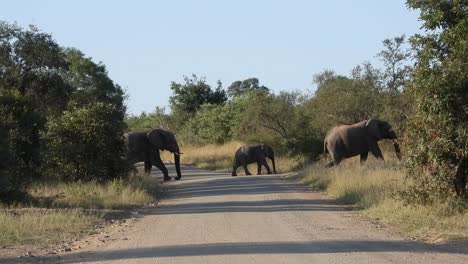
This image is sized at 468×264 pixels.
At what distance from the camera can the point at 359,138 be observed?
30172 mm

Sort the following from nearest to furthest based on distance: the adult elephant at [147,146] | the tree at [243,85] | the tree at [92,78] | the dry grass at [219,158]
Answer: the adult elephant at [147,146], the dry grass at [219,158], the tree at [92,78], the tree at [243,85]

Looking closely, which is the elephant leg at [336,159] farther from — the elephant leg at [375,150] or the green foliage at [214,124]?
the green foliage at [214,124]

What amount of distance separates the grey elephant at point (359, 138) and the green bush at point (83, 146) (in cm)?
1068

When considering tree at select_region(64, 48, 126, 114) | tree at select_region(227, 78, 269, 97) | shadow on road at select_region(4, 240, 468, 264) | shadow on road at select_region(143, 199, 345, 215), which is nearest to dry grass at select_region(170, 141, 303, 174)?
tree at select_region(64, 48, 126, 114)

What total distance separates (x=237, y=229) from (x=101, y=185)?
9799 mm

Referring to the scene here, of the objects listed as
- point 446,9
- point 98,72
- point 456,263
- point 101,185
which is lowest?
point 456,263

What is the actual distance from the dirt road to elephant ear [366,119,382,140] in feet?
33.2

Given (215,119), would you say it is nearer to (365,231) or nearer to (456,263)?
(365,231)

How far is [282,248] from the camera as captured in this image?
37.4 feet

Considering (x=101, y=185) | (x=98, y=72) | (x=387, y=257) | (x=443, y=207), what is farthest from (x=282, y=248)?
(x=98, y=72)

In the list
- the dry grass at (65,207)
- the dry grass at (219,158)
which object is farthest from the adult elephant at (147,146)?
the dry grass at (219,158)

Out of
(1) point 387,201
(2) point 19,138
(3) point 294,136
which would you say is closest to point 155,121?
(3) point 294,136

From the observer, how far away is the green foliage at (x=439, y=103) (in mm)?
14195

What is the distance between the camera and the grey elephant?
29578 mm
